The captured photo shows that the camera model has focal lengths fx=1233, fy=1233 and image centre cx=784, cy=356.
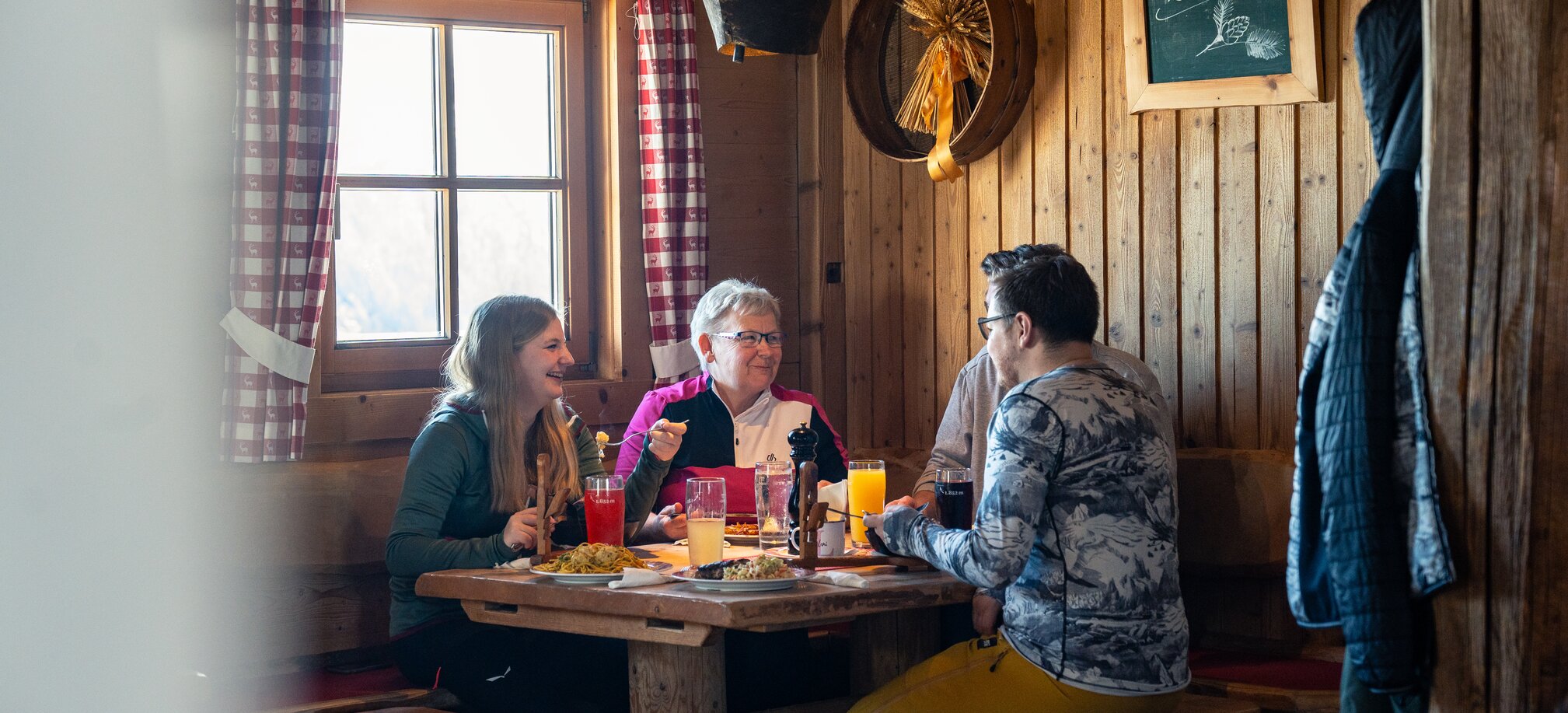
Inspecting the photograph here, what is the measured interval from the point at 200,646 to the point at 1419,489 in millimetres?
1596

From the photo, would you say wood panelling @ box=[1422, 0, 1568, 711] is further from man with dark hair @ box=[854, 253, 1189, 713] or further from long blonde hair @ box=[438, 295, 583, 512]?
long blonde hair @ box=[438, 295, 583, 512]

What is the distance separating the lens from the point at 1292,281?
9.96 ft

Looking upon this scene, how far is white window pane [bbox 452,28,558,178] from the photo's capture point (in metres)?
3.93

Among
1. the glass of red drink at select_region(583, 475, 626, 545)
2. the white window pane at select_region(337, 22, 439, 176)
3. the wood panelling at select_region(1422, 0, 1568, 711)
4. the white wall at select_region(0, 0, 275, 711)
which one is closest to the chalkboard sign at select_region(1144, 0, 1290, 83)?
the wood panelling at select_region(1422, 0, 1568, 711)

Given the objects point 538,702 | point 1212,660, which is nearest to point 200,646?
point 538,702

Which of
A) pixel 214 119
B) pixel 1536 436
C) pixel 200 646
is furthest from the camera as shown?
pixel 214 119

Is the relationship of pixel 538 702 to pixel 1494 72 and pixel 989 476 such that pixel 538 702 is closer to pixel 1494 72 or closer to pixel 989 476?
pixel 989 476

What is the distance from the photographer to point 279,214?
3.48m

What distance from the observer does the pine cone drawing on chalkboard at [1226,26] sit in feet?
10.2

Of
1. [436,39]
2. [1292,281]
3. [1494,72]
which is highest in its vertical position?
[436,39]

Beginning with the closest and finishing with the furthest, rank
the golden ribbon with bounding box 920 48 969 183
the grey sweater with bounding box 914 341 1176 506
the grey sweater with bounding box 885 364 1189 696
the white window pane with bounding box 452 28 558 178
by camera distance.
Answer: the grey sweater with bounding box 885 364 1189 696 < the grey sweater with bounding box 914 341 1176 506 < the golden ribbon with bounding box 920 48 969 183 < the white window pane with bounding box 452 28 558 178

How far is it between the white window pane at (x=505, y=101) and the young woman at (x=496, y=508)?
120cm

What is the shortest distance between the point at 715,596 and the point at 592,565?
0.33 m

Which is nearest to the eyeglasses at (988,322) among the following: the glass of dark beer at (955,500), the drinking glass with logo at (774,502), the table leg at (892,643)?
the glass of dark beer at (955,500)
